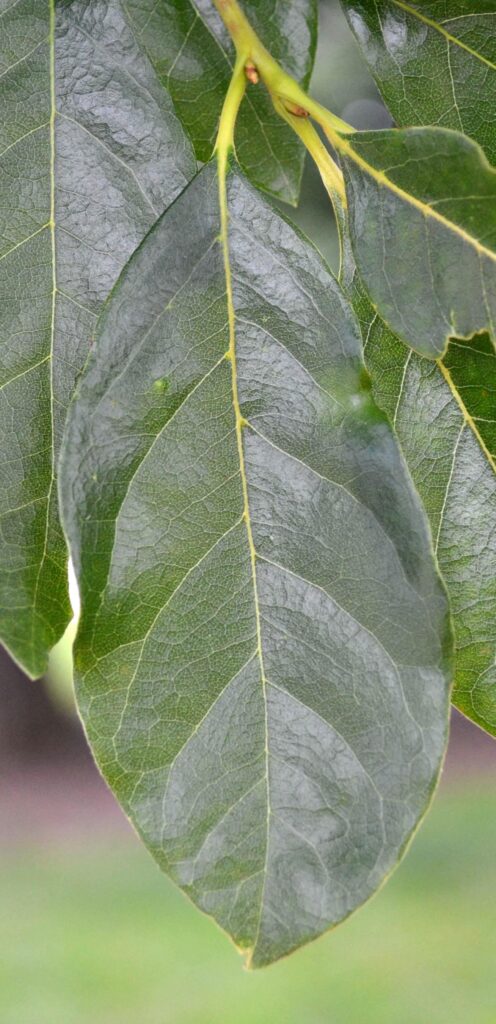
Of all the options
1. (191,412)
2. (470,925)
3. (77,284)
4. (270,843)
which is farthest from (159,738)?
(470,925)

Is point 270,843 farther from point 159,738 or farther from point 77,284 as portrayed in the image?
point 77,284

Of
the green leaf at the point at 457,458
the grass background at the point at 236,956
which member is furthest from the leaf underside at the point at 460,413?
the grass background at the point at 236,956

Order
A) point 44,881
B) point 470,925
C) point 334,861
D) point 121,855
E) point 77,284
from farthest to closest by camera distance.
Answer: point 121,855 < point 44,881 < point 470,925 < point 77,284 < point 334,861

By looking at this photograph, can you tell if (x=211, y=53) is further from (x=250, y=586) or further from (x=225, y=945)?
(x=225, y=945)

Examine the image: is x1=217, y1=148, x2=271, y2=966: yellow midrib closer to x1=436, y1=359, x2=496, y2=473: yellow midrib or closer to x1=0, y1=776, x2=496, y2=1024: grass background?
x1=436, y1=359, x2=496, y2=473: yellow midrib

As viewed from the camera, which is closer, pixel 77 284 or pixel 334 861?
pixel 334 861

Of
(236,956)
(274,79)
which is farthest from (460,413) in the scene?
(236,956)

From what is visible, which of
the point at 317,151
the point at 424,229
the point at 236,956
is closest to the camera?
the point at 424,229
